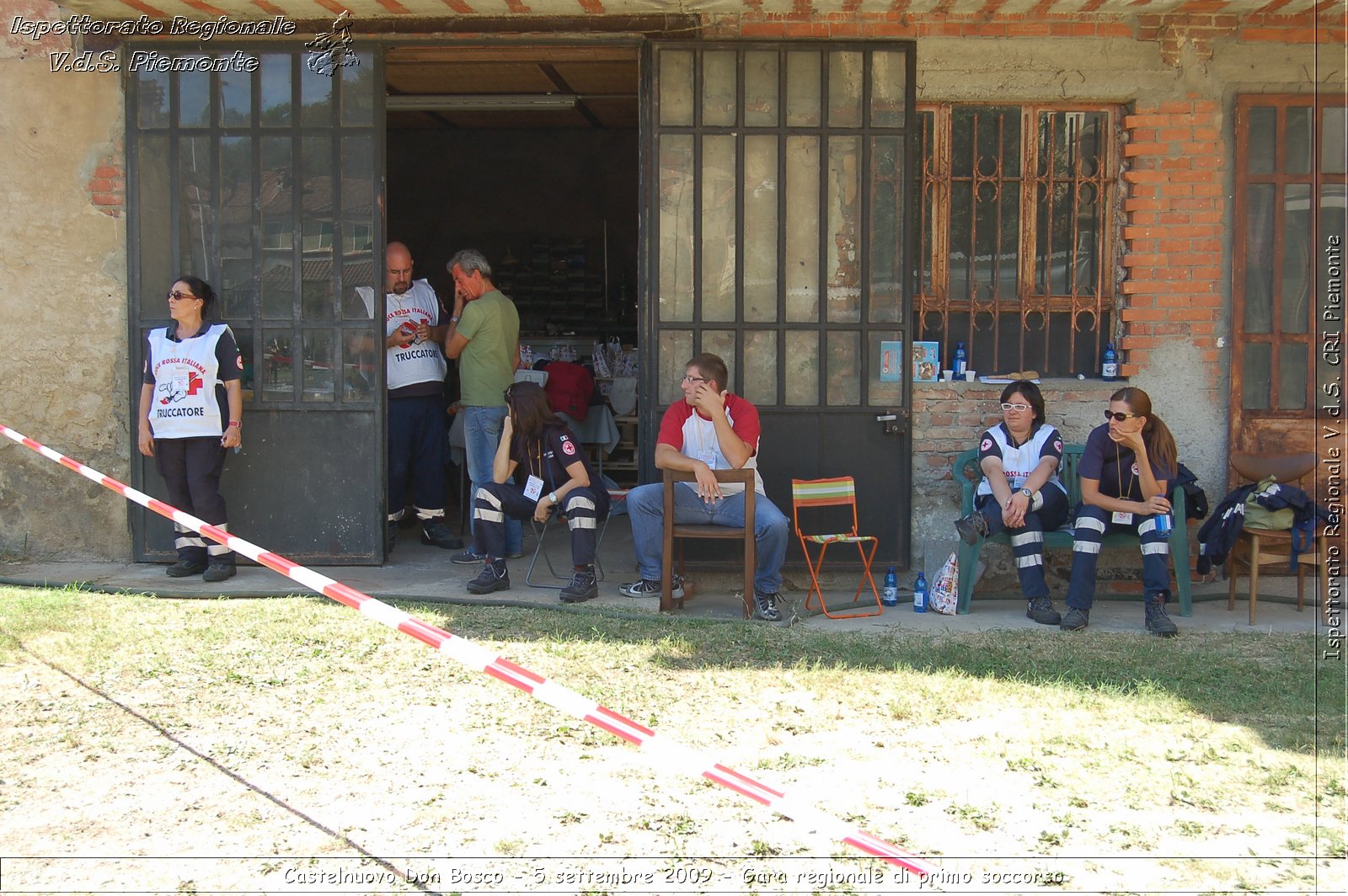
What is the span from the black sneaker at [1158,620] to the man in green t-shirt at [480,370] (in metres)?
3.62

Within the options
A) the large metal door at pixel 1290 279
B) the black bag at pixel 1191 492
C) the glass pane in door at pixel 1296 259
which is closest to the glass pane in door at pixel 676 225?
the black bag at pixel 1191 492

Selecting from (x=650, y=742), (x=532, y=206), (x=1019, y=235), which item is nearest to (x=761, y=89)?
(x=1019, y=235)

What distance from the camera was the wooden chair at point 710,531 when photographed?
6.08 m

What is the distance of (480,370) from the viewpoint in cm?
739

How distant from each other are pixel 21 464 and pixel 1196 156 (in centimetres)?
695

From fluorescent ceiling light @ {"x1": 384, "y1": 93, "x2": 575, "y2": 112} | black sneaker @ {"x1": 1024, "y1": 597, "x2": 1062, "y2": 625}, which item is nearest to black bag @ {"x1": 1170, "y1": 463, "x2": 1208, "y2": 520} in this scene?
black sneaker @ {"x1": 1024, "y1": 597, "x2": 1062, "y2": 625}

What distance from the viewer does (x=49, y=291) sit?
7.07 m

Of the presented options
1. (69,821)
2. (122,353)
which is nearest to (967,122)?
(122,353)

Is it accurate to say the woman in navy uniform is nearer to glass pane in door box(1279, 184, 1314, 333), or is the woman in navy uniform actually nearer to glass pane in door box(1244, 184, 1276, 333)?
glass pane in door box(1244, 184, 1276, 333)

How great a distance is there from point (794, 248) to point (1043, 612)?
2387mm

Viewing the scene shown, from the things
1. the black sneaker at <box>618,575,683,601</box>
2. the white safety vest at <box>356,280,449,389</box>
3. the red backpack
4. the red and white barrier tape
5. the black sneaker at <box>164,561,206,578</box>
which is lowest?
the black sneaker at <box>618,575,683,601</box>

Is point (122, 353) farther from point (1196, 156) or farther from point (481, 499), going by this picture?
point (1196, 156)

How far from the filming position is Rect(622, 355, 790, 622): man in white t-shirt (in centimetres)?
611

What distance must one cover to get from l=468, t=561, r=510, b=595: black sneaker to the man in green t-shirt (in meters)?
0.78
